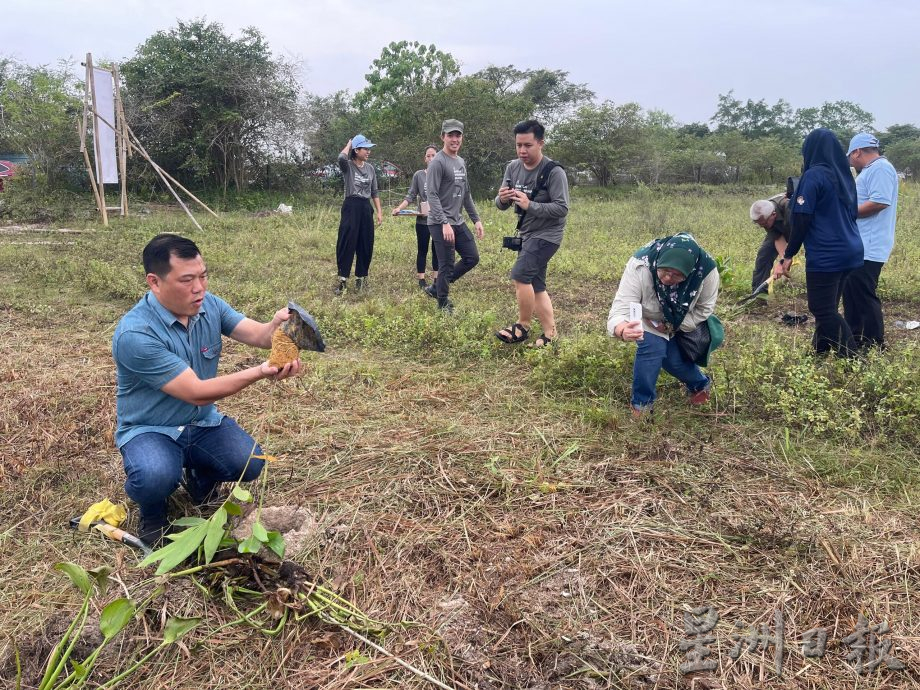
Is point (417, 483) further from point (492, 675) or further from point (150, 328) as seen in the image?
point (150, 328)

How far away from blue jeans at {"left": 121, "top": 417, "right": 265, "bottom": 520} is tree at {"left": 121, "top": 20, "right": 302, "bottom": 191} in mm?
16037

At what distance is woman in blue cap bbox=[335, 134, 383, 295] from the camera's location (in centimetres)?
671

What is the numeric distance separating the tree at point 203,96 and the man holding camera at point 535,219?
14.4m

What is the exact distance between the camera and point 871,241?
4562 millimetres

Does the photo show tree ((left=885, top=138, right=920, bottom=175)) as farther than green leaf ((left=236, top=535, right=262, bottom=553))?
Yes

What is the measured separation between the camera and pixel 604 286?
716 centimetres

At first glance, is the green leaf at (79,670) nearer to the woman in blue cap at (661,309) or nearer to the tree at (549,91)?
the woman in blue cap at (661,309)

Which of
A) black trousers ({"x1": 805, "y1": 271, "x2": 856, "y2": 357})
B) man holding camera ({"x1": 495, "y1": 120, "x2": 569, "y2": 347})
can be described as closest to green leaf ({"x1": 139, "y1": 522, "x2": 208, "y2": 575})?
man holding camera ({"x1": 495, "y1": 120, "x2": 569, "y2": 347})

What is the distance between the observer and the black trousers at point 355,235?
22.0ft

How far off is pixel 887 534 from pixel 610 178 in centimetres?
2205

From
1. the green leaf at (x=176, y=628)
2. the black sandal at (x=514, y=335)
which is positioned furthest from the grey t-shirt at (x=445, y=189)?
the green leaf at (x=176, y=628)

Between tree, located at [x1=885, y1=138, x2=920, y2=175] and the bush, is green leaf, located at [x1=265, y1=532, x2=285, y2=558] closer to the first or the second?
the bush

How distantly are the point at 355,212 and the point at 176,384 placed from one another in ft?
15.1

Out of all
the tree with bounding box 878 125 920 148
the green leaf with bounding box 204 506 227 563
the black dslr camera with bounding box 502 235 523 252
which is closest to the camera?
the green leaf with bounding box 204 506 227 563
